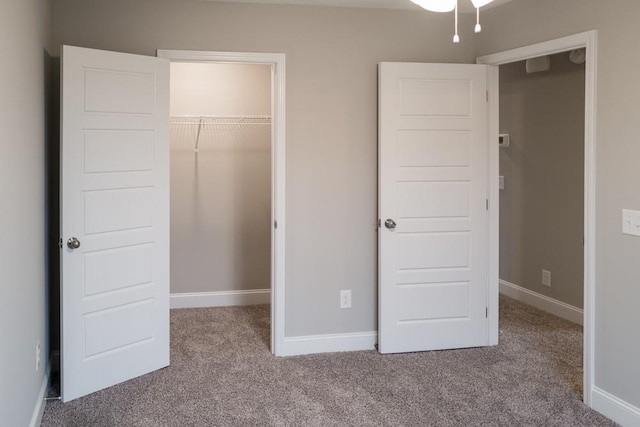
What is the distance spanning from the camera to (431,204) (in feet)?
13.2

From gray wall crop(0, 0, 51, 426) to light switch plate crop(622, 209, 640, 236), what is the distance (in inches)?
110

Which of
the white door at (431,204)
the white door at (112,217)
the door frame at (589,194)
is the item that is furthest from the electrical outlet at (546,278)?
the white door at (112,217)

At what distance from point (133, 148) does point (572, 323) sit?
362 centimetres

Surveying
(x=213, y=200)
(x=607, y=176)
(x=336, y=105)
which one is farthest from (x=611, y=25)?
(x=213, y=200)

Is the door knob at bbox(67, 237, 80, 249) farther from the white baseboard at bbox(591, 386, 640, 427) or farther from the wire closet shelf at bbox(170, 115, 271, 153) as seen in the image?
the white baseboard at bbox(591, 386, 640, 427)

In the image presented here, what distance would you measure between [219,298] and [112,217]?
83.2 inches

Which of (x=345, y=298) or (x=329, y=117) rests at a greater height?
(x=329, y=117)

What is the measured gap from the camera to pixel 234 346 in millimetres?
4223

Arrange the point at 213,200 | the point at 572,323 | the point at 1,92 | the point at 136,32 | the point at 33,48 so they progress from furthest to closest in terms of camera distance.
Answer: the point at 213,200, the point at 572,323, the point at 136,32, the point at 33,48, the point at 1,92

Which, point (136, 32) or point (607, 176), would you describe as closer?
point (607, 176)

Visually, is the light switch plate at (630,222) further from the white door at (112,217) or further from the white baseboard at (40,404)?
the white baseboard at (40,404)

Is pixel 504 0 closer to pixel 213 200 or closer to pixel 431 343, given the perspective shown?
pixel 431 343

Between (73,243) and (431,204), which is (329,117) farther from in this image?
(73,243)

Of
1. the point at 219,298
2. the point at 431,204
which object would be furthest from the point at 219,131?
the point at 431,204
